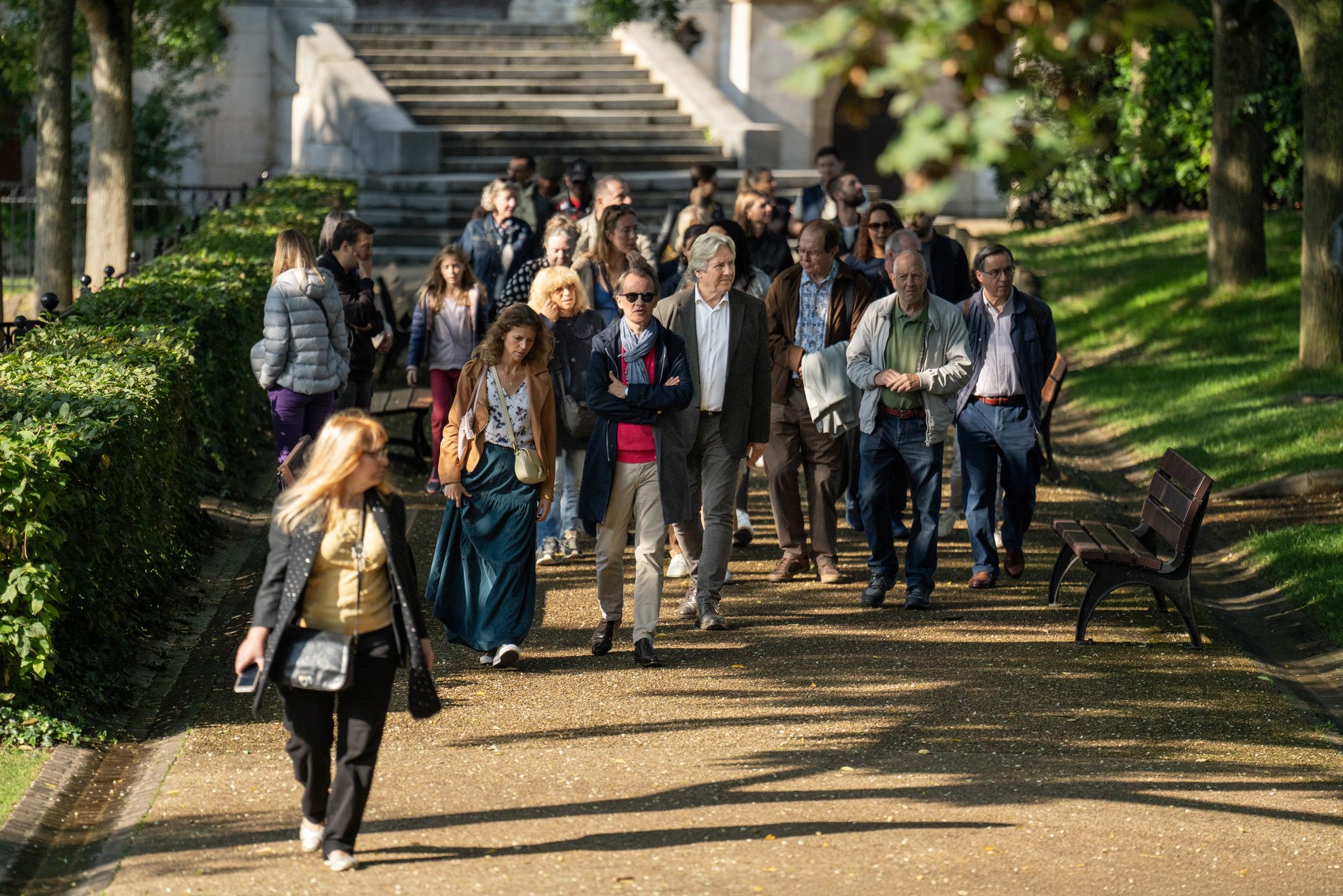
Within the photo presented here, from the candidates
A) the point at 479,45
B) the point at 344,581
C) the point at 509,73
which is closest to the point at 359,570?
the point at 344,581

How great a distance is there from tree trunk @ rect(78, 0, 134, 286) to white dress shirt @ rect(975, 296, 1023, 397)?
9.37 m

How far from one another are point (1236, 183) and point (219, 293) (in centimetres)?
1100

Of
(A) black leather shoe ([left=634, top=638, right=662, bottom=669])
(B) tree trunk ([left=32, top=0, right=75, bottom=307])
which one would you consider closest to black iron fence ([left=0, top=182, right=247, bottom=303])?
(B) tree trunk ([left=32, top=0, right=75, bottom=307])

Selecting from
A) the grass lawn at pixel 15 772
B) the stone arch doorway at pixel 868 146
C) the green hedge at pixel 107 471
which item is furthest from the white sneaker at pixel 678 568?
the stone arch doorway at pixel 868 146

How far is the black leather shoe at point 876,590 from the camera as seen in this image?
954 cm

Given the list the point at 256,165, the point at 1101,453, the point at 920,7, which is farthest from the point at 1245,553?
the point at 256,165

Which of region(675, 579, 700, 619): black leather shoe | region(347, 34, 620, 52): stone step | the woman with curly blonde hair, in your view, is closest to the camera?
region(675, 579, 700, 619): black leather shoe

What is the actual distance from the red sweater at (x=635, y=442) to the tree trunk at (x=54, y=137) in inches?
301

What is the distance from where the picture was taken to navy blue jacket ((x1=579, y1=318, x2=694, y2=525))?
8453 millimetres

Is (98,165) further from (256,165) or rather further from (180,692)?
(256,165)

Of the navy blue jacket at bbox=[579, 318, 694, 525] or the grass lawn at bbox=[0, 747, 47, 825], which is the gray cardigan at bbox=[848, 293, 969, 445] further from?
the grass lawn at bbox=[0, 747, 47, 825]

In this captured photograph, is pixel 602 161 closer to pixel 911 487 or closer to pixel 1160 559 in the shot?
pixel 911 487

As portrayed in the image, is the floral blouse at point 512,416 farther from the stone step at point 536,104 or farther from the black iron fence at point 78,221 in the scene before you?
the stone step at point 536,104

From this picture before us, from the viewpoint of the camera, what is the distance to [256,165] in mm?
30469
